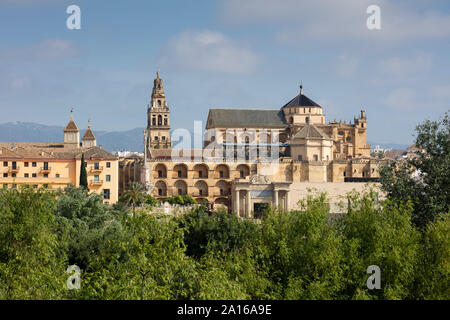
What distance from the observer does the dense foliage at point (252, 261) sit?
16.5 meters

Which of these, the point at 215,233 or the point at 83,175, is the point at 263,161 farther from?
the point at 215,233

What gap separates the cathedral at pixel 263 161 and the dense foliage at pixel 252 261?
36.9m

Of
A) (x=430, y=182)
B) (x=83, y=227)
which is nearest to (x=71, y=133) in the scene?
(x=83, y=227)

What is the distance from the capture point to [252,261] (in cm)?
2177

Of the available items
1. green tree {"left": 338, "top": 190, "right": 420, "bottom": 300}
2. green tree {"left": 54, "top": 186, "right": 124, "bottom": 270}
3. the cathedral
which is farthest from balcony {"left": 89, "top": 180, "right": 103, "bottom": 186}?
green tree {"left": 338, "top": 190, "right": 420, "bottom": 300}

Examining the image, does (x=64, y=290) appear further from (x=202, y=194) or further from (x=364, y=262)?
(x=202, y=194)

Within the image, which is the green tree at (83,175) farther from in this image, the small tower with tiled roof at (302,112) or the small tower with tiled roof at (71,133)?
the small tower with tiled roof at (302,112)

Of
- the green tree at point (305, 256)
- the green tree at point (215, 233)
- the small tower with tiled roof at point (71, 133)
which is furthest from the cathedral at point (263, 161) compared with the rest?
the green tree at point (305, 256)

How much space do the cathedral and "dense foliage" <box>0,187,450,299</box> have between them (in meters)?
36.9

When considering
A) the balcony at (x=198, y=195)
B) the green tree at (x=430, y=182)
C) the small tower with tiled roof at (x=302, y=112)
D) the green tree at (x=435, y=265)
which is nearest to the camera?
the green tree at (x=435, y=265)

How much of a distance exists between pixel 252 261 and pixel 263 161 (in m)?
53.1

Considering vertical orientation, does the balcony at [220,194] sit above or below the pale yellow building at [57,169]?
below

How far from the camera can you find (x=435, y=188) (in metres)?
28.5
